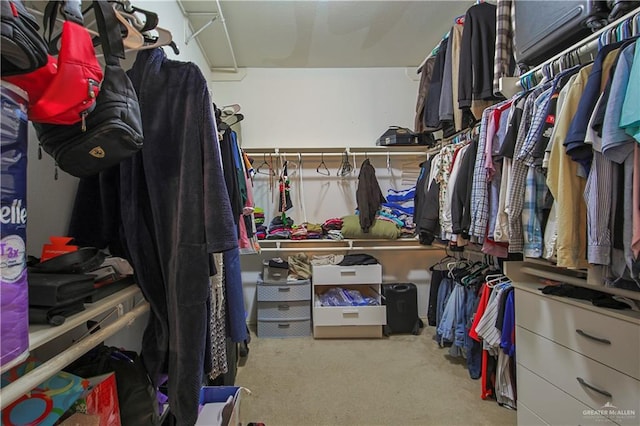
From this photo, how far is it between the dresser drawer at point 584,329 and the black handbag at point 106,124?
1.61m

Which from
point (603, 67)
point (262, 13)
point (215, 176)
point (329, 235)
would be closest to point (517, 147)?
point (603, 67)

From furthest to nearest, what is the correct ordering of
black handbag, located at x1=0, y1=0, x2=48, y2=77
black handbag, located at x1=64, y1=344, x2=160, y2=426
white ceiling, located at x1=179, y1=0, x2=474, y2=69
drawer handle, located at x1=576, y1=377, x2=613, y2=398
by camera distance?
1. white ceiling, located at x1=179, y1=0, x2=474, y2=69
2. drawer handle, located at x1=576, y1=377, x2=613, y2=398
3. black handbag, located at x1=64, y1=344, x2=160, y2=426
4. black handbag, located at x1=0, y1=0, x2=48, y2=77

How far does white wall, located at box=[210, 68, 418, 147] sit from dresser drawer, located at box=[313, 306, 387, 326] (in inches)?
66.2

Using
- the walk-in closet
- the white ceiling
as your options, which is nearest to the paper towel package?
the walk-in closet

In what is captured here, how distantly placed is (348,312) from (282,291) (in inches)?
24.6

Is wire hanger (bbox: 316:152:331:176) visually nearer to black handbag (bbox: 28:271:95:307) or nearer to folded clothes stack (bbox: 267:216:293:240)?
folded clothes stack (bbox: 267:216:293:240)

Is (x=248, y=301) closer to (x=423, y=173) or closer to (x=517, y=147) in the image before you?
(x=423, y=173)

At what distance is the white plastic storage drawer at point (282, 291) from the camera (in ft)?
9.50

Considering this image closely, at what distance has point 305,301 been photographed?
2926 mm

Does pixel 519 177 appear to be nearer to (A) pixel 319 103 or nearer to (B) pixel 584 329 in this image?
(B) pixel 584 329

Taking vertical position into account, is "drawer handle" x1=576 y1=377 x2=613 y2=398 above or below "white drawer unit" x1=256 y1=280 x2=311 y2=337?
above

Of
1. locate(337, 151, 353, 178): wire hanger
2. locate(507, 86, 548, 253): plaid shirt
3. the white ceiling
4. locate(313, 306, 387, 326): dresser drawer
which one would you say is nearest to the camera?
locate(507, 86, 548, 253): plaid shirt

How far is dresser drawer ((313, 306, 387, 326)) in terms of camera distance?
2.80 m

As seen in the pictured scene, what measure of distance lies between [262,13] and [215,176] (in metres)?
2.13
